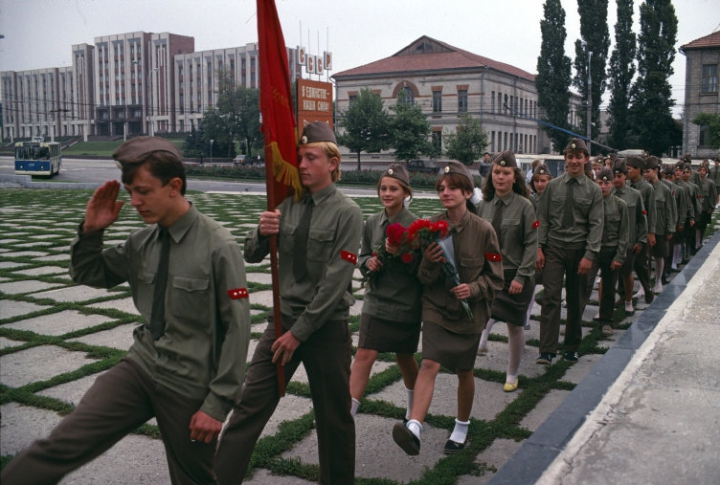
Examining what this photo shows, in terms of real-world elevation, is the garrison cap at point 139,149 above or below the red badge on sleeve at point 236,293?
above

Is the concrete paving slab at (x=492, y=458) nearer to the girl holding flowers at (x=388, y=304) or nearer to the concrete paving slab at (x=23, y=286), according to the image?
the girl holding flowers at (x=388, y=304)

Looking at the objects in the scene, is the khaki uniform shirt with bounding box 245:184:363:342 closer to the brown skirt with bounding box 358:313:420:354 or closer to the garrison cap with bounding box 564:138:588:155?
the brown skirt with bounding box 358:313:420:354

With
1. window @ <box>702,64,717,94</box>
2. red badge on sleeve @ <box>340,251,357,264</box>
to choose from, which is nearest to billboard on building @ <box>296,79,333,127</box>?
window @ <box>702,64,717,94</box>

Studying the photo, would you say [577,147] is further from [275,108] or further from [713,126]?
[713,126]

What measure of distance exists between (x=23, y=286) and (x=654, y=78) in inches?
1803

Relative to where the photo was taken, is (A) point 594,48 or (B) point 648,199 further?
(A) point 594,48

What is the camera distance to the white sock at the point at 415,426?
3.98 meters

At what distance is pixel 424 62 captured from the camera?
6606cm

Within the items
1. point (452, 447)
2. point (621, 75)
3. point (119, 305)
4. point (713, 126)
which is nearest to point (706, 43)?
point (621, 75)

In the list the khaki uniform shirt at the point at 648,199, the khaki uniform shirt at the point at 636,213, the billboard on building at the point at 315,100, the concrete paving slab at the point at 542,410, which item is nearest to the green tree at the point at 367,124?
the billboard on building at the point at 315,100

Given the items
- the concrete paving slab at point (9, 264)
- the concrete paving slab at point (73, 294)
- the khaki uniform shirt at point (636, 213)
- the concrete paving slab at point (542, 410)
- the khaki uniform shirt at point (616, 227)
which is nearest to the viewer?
the concrete paving slab at point (542, 410)

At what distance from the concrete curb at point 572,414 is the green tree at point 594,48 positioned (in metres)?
45.1

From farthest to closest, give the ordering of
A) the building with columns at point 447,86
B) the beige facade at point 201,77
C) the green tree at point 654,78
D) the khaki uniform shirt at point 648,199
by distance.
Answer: the beige facade at point 201,77
the building with columns at point 447,86
the green tree at point 654,78
the khaki uniform shirt at point 648,199

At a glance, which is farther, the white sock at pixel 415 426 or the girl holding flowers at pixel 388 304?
the girl holding flowers at pixel 388 304
